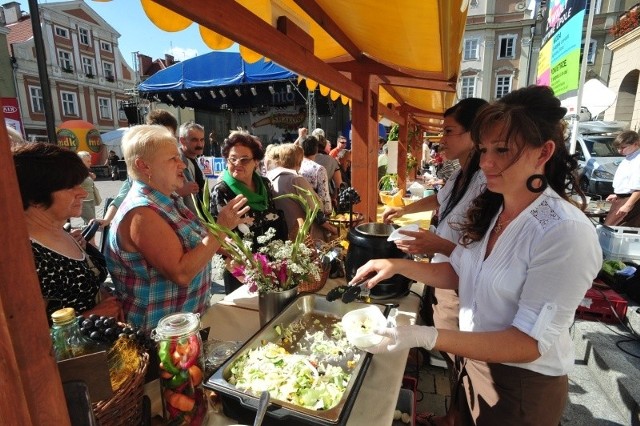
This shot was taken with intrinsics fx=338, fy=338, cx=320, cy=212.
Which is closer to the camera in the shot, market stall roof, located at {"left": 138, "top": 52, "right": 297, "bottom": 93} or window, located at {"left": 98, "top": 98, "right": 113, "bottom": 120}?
market stall roof, located at {"left": 138, "top": 52, "right": 297, "bottom": 93}

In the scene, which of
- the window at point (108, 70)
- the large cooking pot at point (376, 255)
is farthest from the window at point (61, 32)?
the large cooking pot at point (376, 255)

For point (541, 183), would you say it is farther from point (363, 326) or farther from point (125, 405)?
point (125, 405)

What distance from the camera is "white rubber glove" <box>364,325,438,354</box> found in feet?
3.73

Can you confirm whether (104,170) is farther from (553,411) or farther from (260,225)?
(553,411)

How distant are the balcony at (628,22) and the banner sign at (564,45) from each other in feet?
31.1

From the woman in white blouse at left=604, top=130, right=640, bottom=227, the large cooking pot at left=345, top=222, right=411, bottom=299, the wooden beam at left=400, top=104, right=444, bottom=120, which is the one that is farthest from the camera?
the wooden beam at left=400, top=104, right=444, bottom=120

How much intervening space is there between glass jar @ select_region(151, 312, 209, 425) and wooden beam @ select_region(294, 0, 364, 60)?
182cm

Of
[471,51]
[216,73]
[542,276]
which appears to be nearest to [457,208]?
[542,276]

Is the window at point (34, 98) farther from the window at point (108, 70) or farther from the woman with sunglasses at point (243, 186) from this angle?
the woman with sunglasses at point (243, 186)

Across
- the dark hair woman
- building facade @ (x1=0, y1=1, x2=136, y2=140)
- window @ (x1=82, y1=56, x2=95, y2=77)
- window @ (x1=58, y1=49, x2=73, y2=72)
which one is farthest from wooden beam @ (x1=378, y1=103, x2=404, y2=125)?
window @ (x1=82, y1=56, x2=95, y2=77)

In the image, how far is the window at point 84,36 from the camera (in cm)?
2761

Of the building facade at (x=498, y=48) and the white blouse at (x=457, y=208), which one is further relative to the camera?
the building facade at (x=498, y=48)

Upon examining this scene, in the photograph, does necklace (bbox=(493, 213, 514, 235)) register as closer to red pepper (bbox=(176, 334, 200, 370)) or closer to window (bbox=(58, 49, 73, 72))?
red pepper (bbox=(176, 334, 200, 370))

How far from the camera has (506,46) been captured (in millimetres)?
28438
